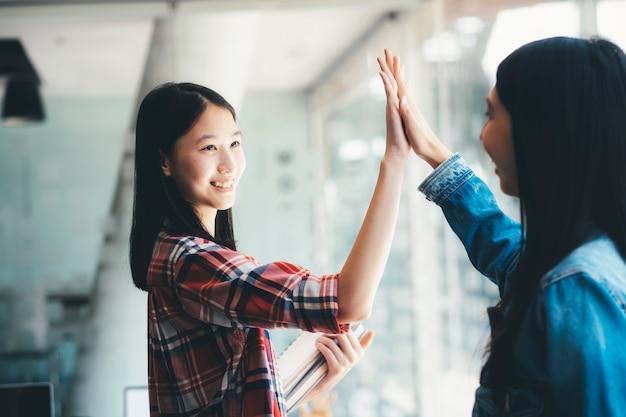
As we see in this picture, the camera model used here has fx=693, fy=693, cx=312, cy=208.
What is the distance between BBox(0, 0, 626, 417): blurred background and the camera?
135 inches

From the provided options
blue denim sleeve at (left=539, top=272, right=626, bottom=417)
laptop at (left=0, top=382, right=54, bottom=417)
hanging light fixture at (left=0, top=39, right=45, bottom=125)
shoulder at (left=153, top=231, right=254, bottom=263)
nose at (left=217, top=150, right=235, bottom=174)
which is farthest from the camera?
hanging light fixture at (left=0, top=39, right=45, bottom=125)

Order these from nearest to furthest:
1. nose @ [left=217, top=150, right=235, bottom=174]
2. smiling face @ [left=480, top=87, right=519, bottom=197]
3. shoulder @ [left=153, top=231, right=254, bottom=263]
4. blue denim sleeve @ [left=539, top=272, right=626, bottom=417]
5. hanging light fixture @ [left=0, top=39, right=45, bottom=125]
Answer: blue denim sleeve @ [left=539, top=272, right=626, bottom=417]
smiling face @ [left=480, top=87, right=519, bottom=197]
shoulder @ [left=153, top=231, right=254, bottom=263]
nose @ [left=217, top=150, right=235, bottom=174]
hanging light fixture @ [left=0, top=39, right=45, bottom=125]

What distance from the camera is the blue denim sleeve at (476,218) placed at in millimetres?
1042

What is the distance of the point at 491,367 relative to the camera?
2.72 ft

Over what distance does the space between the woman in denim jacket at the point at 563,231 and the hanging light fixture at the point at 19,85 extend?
9.93 ft

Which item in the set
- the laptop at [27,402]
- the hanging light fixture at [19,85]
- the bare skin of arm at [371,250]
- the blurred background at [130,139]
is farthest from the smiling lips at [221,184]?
the hanging light fixture at [19,85]

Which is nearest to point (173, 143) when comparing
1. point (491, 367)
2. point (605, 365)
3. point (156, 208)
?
point (156, 208)

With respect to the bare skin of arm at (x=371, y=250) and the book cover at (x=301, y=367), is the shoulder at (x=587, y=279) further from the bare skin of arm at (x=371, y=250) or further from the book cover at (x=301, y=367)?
the book cover at (x=301, y=367)

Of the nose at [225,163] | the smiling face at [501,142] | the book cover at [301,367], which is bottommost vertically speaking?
the book cover at [301,367]

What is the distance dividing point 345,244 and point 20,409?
1861 millimetres

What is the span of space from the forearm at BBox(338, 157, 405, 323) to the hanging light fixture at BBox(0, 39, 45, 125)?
9.40 feet

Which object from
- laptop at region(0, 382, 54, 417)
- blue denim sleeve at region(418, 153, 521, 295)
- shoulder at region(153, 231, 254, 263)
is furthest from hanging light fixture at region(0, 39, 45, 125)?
blue denim sleeve at region(418, 153, 521, 295)

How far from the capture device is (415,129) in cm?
108

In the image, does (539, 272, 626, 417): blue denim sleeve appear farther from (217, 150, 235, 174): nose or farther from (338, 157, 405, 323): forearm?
(217, 150, 235, 174): nose
